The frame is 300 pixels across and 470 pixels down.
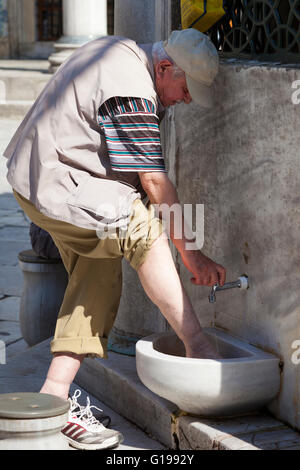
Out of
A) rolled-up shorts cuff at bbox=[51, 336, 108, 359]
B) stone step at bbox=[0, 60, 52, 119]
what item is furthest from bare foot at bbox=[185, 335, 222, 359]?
stone step at bbox=[0, 60, 52, 119]

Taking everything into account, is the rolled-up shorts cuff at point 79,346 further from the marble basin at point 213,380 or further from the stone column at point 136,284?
the stone column at point 136,284

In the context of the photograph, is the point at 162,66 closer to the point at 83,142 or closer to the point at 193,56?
the point at 193,56

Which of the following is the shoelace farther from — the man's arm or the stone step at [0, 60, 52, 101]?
the stone step at [0, 60, 52, 101]

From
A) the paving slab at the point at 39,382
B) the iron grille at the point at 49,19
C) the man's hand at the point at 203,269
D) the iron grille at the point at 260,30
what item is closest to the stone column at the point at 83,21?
the iron grille at the point at 49,19

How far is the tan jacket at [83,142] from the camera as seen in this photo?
9.31ft

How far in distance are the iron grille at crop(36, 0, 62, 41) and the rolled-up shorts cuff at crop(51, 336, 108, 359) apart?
51.5 feet

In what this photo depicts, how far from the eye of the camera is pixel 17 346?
4.54m

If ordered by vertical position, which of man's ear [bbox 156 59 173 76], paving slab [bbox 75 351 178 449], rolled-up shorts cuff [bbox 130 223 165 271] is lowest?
paving slab [bbox 75 351 178 449]

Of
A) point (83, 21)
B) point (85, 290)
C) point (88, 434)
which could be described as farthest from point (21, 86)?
point (88, 434)

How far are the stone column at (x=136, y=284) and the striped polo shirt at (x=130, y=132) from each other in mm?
865

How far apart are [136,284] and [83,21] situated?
9.29 metres

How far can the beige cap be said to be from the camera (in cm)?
285

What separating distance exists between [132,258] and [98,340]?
1.19ft

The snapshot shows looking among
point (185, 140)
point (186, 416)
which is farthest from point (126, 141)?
point (186, 416)
